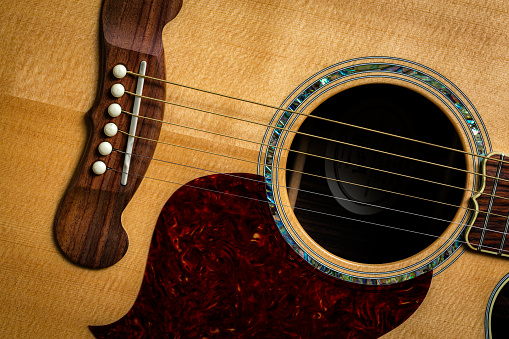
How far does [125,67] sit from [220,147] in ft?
0.74

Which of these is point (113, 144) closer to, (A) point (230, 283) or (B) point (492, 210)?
(A) point (230, 283)

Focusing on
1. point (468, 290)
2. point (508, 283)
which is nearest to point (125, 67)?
point (468, 290)

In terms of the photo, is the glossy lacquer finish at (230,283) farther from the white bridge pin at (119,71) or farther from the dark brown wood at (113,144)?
the white bridge pin at (119,71)

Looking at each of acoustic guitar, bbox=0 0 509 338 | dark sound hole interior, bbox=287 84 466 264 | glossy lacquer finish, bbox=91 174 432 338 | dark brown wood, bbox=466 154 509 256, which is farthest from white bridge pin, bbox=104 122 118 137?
dark brown wood, bbox=466 154 509 256

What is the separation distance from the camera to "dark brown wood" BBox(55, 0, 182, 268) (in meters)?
0.70

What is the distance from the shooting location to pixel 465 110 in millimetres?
802

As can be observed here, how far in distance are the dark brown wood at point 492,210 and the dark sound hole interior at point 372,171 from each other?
248 mm

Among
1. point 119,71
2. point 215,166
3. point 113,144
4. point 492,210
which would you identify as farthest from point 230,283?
point 492,210

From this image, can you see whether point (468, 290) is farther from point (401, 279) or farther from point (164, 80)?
point (164, 80)

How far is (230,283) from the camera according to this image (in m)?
0.76

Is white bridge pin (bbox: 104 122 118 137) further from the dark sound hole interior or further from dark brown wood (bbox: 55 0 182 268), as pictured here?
the dark sound hole interior

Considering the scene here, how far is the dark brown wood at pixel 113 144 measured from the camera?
0.70 metres

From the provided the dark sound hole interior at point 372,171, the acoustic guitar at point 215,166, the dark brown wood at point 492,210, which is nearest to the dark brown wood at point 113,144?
the acoustic guitar at point 215,166

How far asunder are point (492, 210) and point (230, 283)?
1.85 feet
